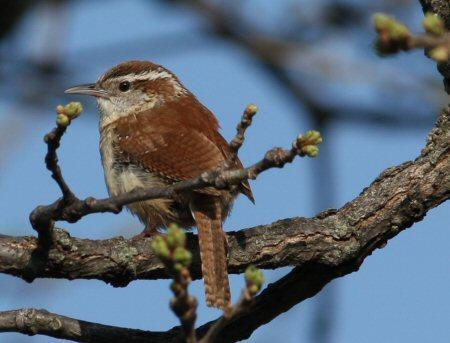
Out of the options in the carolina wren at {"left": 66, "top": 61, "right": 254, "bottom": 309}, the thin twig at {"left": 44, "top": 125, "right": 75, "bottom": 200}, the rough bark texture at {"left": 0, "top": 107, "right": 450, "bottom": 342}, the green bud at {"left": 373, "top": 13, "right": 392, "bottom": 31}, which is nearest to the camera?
the green bud at {"left": 373, "top": 13, "right": 392, "bottom": 31}

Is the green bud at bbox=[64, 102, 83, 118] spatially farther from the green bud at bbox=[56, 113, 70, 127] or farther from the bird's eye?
the bird's eye

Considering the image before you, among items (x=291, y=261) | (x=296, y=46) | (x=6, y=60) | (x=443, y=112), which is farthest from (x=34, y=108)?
(x=443, y=112)

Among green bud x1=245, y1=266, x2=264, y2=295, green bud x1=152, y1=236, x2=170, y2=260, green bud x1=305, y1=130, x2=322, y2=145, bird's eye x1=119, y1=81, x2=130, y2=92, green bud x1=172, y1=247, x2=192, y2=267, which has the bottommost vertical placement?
green bud x1=245, y1=266, x2=264, y2=295

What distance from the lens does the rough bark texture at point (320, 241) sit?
394cm

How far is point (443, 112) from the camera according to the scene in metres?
4.34

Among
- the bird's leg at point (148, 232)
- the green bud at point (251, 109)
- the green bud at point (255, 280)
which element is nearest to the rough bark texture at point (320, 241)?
the bird's leg at point (148, 232)

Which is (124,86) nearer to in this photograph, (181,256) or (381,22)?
(181,256)

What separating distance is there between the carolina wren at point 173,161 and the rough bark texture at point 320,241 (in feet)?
0.52

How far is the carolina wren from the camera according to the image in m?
4.13

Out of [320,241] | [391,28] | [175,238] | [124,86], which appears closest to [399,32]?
[391,28]

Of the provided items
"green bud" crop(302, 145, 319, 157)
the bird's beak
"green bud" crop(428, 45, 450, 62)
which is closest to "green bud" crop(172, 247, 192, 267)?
"green bud" crop(302, 145, 319, 157)

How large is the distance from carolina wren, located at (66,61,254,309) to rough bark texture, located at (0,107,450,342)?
16cm

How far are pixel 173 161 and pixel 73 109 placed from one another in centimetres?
185

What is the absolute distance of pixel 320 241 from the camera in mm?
4039
